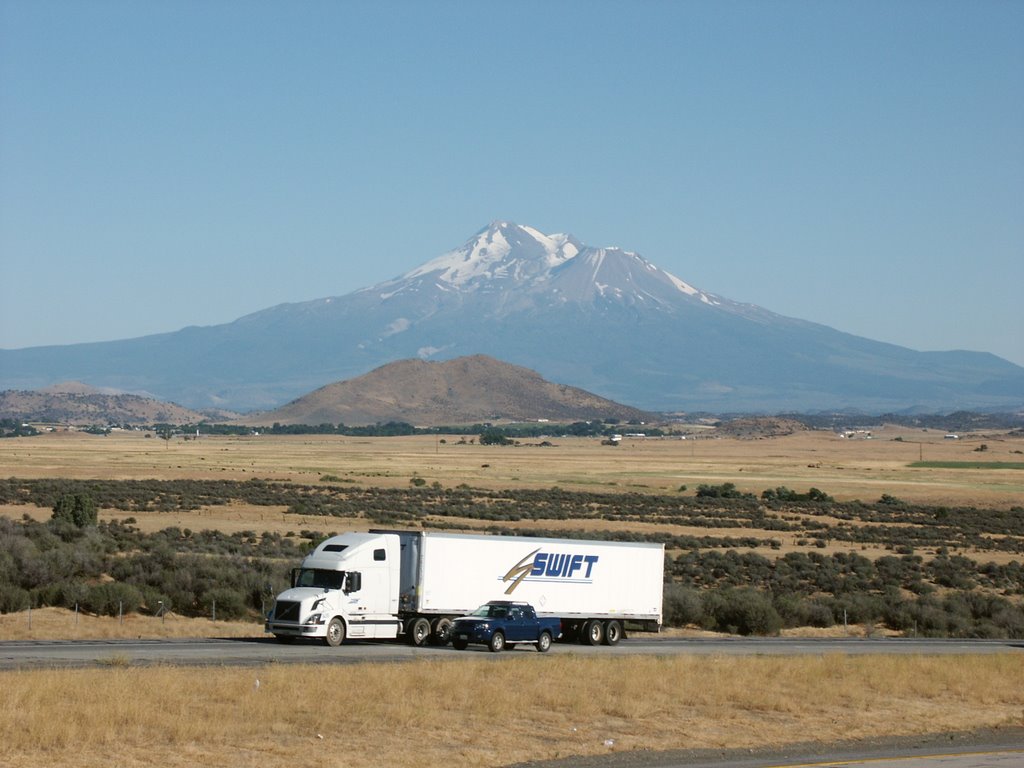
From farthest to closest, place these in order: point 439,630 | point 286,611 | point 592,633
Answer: point 592,633 → point 439,630 → point 286,611

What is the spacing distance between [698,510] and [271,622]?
6583cm

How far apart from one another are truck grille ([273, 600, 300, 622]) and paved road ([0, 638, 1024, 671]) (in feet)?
2.11

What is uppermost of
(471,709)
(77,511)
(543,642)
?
(77,511)

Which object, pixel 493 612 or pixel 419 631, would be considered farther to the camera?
pixel 419 631

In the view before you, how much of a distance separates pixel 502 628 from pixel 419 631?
8.32 ft

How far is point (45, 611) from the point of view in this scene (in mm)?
39781

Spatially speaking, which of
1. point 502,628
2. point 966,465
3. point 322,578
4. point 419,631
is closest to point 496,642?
point 502,628

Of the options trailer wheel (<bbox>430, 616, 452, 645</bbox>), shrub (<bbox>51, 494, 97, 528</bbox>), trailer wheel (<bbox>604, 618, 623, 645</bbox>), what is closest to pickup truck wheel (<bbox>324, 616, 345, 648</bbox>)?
trailer wheel (<bbox>430, 616, 452, 645</bbox>)

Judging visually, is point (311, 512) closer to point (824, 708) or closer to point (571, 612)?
point (571, 612)

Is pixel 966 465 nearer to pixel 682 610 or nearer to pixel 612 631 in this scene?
pixel 682 610

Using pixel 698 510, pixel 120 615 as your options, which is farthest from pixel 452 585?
pixel 698 510

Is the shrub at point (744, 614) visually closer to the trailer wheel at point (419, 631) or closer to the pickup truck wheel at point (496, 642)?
the pickup truck wheel at point (496, 642)

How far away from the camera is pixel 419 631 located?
36.5 meters

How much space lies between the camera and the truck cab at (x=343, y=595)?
3475 cm
